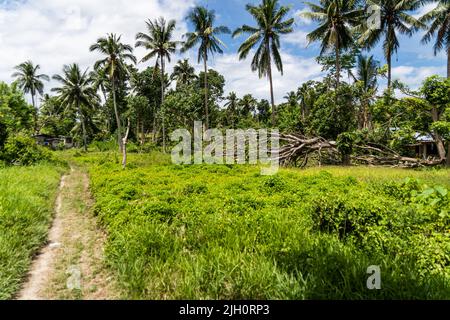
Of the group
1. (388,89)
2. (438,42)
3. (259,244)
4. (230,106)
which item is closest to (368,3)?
(438,42)

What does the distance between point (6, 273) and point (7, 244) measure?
866mm

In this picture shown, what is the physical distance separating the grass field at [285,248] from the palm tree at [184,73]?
37.4 m

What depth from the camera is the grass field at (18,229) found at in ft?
13.9

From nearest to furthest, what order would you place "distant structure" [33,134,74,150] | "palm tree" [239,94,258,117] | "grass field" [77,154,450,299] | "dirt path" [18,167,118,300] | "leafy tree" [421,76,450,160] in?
"grass field" [77,154,450,299], "dirt path" [18,167,118,300], "leafy tree" [421,76,450,160], "distant structure" [33,134,74,150], "palm tree" [239,94,258,117]

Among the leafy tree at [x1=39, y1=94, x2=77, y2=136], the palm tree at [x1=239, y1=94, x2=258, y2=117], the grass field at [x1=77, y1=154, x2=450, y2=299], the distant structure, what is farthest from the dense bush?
the palm tree at [x1=239, y1=94, x2=258, y2=117]

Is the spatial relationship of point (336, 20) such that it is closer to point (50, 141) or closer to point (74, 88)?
point (74, 88)

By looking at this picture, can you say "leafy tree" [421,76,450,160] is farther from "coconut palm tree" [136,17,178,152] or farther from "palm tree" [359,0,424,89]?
"coconut palm tree" [136,17,178,152]

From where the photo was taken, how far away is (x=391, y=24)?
22.8 m

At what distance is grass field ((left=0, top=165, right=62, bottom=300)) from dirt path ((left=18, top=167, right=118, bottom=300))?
17 centimetres

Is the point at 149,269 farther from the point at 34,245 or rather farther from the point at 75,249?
the point at 34,245

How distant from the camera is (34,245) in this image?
5484 millimetres

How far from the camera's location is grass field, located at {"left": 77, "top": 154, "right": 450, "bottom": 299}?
11.8 ft

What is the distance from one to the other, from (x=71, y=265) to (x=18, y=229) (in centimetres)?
186

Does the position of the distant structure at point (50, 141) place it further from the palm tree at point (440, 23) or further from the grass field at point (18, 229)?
the palm tree at point (440, 23)
